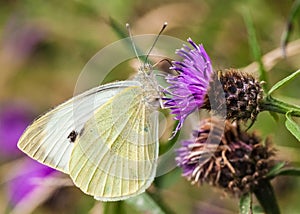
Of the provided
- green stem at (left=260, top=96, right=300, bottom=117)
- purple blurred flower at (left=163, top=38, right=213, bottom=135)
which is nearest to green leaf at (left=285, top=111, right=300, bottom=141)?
green stem at (left=260, top=96, right=300, bottom=117)

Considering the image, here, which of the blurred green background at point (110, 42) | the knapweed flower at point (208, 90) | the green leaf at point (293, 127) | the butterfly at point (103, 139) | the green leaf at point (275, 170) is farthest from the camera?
the blurred green background at point (110, 42)

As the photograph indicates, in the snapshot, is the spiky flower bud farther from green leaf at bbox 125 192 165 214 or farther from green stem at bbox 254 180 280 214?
green leaf at bbox 125 192 165 214

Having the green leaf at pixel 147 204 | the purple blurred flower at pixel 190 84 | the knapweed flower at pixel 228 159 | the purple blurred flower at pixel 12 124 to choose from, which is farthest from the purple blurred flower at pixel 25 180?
the purple blurred flower at pixel 190 84

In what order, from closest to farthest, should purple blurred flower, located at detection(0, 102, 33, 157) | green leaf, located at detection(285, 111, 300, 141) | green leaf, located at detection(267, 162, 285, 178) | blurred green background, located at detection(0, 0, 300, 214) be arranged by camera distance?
green leaf, located at detection(285, 111, 300, 141), green leaf, located at detection(267, 162, 285, 178), blurred green background, located at detection(0, 0, 300, 214), purple blurred flower, located at detection(0, 102, 33, 157)

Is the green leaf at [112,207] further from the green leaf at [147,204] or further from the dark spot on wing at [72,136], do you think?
the dark spot on wing at [72,136]

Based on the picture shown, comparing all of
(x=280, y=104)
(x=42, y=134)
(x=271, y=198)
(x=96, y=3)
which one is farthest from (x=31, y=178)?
(x=280, y=104)

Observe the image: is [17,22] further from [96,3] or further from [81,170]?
[81,170]
